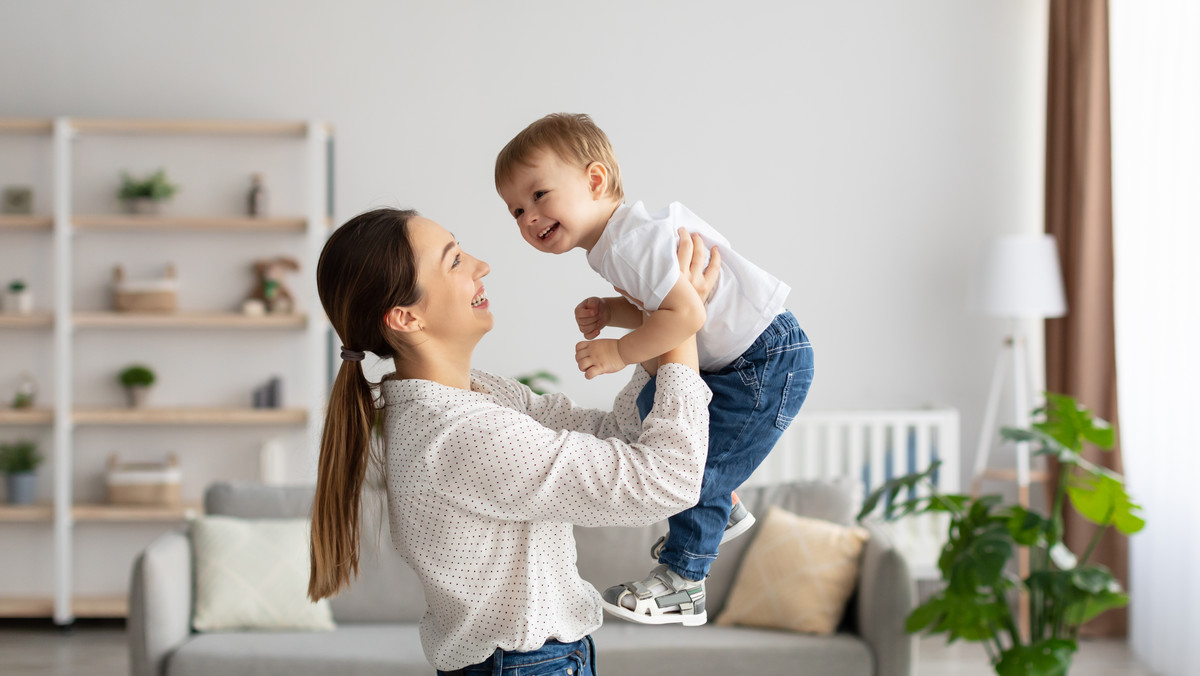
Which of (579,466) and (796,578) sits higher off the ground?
(579,466)

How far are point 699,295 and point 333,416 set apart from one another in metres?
0.51

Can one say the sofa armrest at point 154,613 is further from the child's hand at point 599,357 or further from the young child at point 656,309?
the child's hand at point 599,357

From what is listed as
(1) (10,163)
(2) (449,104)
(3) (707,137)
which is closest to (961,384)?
(3) (707,137)

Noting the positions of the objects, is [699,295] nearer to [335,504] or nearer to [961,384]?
[335,504]

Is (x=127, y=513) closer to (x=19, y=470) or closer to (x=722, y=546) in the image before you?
(x=19, y=470)

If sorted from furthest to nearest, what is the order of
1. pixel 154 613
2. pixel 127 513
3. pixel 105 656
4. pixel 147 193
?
pixel 147 193
pixel 127 513
pixel 105 656
pixel 154 613

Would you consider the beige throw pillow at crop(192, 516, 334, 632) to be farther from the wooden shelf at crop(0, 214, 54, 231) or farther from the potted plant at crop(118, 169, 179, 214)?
the wooden shelf at crop(0, 214, 54, 231)

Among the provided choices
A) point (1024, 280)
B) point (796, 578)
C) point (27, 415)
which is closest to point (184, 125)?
point (27, 415)

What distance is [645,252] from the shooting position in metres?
1.19

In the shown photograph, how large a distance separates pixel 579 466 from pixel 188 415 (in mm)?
3516

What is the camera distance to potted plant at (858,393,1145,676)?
265 centimetres

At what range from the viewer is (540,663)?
4.03ft

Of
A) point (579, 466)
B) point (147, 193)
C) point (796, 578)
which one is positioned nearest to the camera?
point (579, 466)

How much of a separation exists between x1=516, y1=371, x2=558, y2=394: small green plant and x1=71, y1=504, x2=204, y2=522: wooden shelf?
1.49 metres
